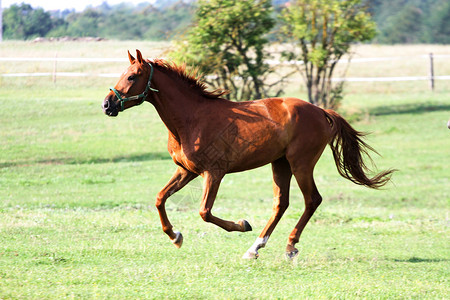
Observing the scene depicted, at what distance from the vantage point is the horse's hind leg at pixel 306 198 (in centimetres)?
729

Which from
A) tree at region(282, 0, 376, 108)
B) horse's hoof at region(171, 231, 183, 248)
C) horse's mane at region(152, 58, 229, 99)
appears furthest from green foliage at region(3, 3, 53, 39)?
horse's hoof at region(171, 231, 183, 248)

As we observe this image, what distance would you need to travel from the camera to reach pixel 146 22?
41.7m

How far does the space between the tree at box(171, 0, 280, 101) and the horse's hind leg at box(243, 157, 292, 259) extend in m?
13.2

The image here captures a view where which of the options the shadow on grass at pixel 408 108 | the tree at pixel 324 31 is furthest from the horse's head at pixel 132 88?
the shadow on grass at pixel 408 108

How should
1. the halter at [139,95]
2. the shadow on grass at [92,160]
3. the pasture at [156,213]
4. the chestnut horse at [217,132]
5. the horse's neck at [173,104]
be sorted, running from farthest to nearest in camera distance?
A: 1. the shadow on grass at [92,160]
2. the horse's neck at [173,104]
3. the chestnut horse at [217,132]
4. the halter at [139,95]
5. the pasture at [156,213]

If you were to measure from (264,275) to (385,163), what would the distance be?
1174 centimetres

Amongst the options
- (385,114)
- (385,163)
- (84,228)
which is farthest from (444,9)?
(84,228)

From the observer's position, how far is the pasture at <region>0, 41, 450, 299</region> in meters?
6.01

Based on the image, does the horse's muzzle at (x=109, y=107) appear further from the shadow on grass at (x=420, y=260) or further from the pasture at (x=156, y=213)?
the shadow on grass at (x=420, y=260)

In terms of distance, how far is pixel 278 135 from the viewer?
7.17 metres

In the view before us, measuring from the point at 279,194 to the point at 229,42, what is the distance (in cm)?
1456

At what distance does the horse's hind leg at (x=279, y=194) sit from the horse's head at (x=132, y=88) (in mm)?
1811

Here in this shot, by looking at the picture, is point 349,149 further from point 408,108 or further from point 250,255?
point 408,108

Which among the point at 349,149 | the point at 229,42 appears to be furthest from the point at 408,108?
the point at 349,149
